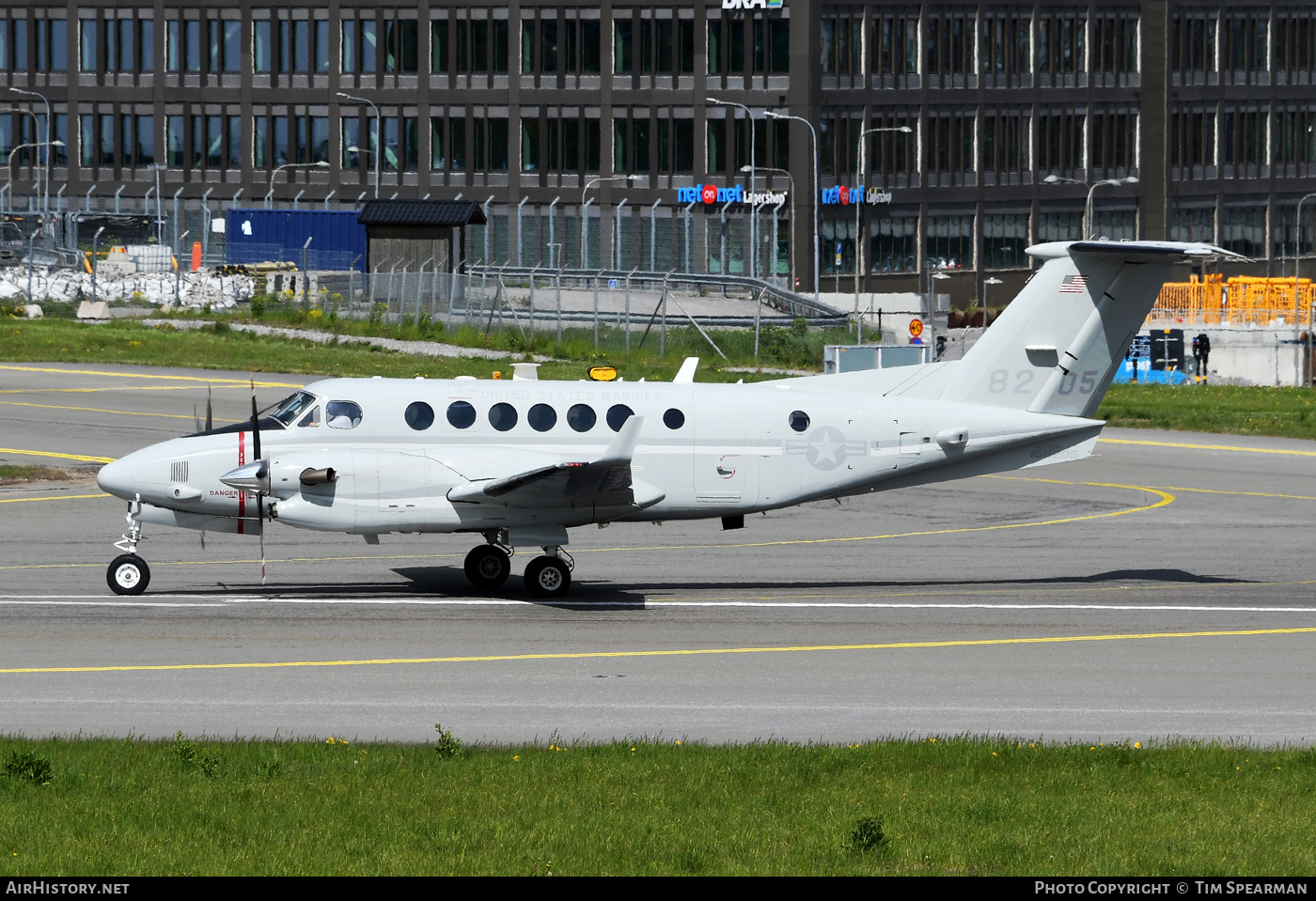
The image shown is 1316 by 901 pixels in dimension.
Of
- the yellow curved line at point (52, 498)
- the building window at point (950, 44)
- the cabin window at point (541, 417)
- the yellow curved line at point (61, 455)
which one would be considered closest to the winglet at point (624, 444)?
the cabin window at point (541, 417)

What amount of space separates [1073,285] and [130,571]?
1413 centimetres

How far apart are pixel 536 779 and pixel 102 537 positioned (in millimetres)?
16493

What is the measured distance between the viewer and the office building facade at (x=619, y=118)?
98500mm

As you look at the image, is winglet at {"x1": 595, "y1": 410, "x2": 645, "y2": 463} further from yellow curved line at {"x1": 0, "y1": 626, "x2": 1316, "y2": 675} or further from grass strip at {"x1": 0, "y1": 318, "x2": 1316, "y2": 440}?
grass strip at {"x1": 0, "y1": 318, "x2": 1316, "y2": 440}

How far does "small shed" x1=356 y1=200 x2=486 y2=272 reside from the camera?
67.9m

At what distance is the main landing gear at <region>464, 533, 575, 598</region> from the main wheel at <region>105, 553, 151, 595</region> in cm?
444

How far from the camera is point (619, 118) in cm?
9962

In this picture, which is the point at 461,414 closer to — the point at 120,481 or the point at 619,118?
the point at 120,481

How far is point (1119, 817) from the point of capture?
39.1ft

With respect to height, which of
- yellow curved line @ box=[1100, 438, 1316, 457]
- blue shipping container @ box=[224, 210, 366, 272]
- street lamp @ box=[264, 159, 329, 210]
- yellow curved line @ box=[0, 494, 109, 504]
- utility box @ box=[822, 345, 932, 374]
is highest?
street lamp @ box=[264, 159, 329, 210]

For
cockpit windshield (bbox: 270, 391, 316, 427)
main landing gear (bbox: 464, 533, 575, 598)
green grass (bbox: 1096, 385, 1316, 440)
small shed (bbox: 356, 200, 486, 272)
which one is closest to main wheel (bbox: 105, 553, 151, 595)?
cockpit windshield (bbox: 270, 391, 316, 427)

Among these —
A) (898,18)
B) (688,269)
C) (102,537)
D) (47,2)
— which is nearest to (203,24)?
(47,2)

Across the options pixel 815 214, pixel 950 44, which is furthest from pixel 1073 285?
pixel 950 44
